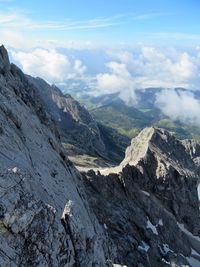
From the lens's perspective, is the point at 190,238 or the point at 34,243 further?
the point at 190,238

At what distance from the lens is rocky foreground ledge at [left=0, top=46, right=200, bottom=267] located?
27.1 meters

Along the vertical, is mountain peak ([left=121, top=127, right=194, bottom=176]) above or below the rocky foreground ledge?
below

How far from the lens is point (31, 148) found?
43.4m

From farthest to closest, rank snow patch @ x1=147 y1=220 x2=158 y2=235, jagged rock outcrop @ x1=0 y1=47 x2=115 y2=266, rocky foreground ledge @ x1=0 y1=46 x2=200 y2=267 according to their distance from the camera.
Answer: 1. snow patch @ x1=147 y1=220 x2=158 y2=235
2. rocky foreground ledge @ x1=0 y1=46 x2=200 y2=267
3. jagged rock outcrop @ x1=0 y1=47 x2=115 y2=266

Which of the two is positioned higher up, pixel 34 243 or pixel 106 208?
pixel 34 243

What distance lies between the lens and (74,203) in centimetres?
3744

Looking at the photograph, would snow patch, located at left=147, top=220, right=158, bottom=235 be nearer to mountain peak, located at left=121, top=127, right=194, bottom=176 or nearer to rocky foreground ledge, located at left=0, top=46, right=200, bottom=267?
rocky foreground ledge, located at left=0, top=46, right=200, bottom=267

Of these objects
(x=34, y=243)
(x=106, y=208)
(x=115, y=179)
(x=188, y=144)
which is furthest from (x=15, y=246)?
(x=188, y=144)

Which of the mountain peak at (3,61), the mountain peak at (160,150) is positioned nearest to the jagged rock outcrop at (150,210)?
the mountain peak at (160,150)

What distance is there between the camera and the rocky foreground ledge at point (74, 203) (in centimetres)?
2712

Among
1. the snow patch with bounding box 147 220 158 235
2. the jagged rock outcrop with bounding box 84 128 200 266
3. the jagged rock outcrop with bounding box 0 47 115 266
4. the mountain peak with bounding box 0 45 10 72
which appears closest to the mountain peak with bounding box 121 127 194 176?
the jagged rock outcrop with bounding box 84 128 200 266

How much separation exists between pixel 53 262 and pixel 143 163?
79.8 metres

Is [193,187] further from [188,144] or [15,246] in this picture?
[15,246]

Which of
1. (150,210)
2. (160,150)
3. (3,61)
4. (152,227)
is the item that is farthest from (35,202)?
(160,150)
